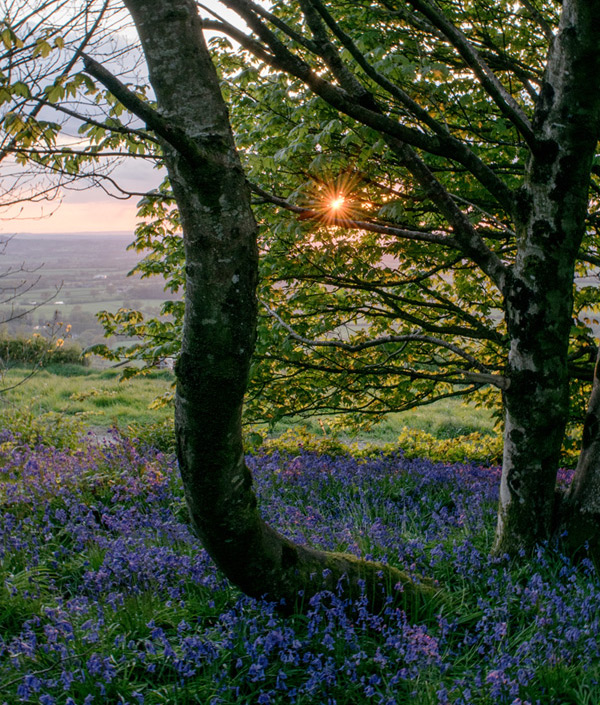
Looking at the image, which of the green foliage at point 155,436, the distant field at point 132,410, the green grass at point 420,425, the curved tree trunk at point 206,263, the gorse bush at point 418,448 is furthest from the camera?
the distant field at point 132,410

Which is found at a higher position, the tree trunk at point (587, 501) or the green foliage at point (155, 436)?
the tree trunk at point (587, 501)

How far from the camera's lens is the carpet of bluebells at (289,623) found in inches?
109

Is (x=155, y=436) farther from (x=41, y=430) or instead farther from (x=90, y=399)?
(x=90, y=399)

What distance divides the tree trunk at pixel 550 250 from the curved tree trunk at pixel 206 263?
229 centimetres

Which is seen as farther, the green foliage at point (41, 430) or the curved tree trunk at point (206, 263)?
the green foliage at point (41, 430)

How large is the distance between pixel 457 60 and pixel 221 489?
532 centimetres

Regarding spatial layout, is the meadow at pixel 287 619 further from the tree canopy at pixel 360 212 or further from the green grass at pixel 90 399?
the green grass at pixel 90 399

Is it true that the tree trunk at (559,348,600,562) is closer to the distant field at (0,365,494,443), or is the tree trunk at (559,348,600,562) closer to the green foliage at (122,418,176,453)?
the green foliage at (122,418,176,453)

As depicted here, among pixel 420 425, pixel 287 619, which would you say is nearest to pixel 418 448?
pixel 420 425

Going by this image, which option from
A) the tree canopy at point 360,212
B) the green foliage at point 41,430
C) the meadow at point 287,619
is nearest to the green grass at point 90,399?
the green foliage at point 41,430

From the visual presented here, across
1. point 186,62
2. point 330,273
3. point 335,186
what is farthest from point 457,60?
point 186,62

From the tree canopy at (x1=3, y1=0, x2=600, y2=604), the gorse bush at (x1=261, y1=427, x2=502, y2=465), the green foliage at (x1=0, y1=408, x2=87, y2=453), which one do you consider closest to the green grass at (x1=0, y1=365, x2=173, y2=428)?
the green foliage at (x1=0, y1=408, x2=87, y2=453)

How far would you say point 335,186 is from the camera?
5082 mm

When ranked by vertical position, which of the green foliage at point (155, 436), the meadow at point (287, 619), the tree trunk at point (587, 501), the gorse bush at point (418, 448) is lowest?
the gorse bush at point (418, 448)
